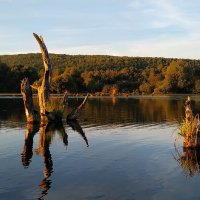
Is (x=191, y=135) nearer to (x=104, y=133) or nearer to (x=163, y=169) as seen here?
(x=163, y=169)

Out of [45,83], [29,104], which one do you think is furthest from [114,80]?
[29,104]

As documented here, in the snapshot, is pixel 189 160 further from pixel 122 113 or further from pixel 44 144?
pixel 122 113

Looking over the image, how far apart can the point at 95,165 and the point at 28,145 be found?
613cm

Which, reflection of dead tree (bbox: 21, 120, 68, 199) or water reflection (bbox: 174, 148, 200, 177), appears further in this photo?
water reflection (bbox: 174, 148, 200, 177)

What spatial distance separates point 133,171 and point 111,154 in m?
3.75

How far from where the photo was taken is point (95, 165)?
1788cm

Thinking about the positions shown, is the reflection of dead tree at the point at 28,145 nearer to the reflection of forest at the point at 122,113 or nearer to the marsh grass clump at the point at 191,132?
the reflection of forest at the point at 122,113

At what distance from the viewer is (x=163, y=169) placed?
1722cm

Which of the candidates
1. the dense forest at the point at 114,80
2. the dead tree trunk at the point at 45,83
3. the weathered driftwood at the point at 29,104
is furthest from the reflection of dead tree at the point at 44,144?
the dense forest at the point at 114,80

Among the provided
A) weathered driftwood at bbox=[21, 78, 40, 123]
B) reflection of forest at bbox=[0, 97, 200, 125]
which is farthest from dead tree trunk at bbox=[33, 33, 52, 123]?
reflection of forest at bbox=[0, 97, 200, 125]

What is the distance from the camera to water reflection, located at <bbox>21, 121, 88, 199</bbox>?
50.3 feet

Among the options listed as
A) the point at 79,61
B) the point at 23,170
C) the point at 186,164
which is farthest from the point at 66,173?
the point at 79,61

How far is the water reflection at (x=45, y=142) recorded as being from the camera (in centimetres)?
1535

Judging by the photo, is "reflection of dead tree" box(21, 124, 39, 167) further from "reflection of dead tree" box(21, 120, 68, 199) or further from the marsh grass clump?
the marsh grass clump
